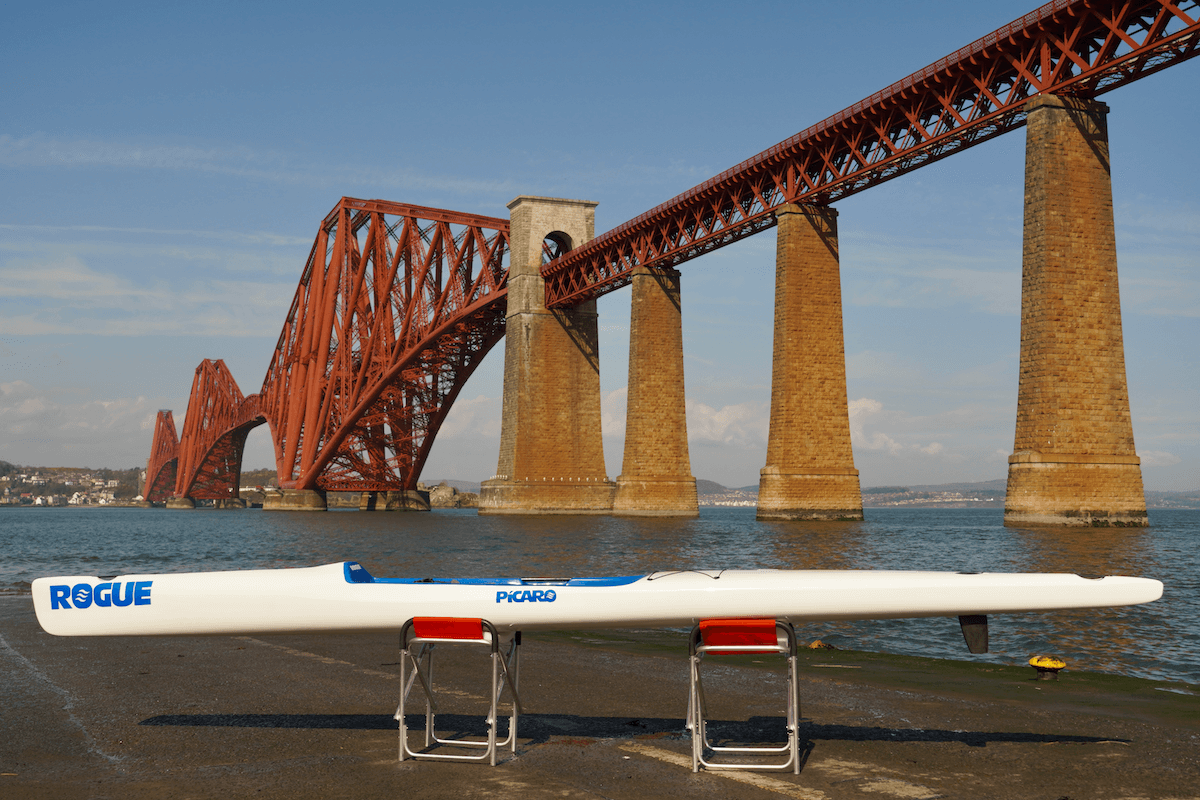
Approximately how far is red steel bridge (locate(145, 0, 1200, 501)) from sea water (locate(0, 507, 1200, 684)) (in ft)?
48.0

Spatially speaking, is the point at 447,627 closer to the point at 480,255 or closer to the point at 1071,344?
the point at 1071,344

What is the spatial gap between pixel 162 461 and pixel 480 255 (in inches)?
4250

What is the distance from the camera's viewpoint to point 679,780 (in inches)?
199

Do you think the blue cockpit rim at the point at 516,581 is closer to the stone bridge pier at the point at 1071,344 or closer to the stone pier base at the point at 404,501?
the stone bridge pier at the point at 1071,344

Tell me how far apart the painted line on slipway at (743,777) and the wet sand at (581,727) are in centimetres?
2

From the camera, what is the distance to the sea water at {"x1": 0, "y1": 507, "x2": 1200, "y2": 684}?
11164 millimetres

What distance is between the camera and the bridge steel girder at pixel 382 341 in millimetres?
73250

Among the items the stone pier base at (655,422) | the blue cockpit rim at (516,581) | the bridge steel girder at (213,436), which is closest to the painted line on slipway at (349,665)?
the blue cockpit rim at (516,581)

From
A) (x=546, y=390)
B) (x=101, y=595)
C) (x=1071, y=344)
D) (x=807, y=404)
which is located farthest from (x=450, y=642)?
(x=546, y=390)

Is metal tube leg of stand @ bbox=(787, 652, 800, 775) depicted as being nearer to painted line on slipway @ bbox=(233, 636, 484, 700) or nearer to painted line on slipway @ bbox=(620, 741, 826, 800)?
painted line on slipway @ bbox=(620, 741, 826, 800)

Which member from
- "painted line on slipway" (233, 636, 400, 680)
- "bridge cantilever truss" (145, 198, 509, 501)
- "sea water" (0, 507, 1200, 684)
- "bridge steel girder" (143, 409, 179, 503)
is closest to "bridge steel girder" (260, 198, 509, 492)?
"bridge cantilever truss" (145, 198, 509, 501)

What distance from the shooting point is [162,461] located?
160750mm

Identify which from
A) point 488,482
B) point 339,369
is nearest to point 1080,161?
point 488,482

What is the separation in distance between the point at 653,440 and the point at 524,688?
45.5m
